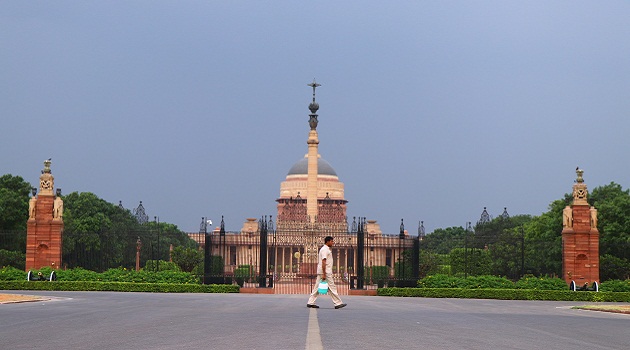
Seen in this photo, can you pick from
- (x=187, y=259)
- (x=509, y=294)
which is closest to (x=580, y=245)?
(x=509, y=294)

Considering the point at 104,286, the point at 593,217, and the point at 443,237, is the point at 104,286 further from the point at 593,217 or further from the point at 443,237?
the point at 443,237

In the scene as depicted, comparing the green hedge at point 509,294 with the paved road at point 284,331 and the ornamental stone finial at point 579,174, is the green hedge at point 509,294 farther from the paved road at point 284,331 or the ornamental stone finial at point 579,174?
the paved road at point 284,331

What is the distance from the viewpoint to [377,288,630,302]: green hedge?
3594 cm

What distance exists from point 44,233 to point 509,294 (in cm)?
2107

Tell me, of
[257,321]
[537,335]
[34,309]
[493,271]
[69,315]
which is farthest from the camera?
[493,271]

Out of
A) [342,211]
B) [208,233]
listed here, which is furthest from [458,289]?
[342,211]

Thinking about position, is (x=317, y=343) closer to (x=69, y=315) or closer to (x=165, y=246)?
(x=69, y=315)

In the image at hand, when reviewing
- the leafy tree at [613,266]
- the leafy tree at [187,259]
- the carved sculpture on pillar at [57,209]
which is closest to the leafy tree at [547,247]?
the leafy tree at [613,266]

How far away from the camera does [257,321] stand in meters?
17.6

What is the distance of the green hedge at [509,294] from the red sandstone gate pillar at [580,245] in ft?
9.70

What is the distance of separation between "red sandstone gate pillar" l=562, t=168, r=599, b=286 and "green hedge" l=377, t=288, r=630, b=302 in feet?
9.70

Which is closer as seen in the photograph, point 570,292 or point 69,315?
point 69,315

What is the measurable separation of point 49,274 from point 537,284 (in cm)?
2139

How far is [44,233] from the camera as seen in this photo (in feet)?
134
